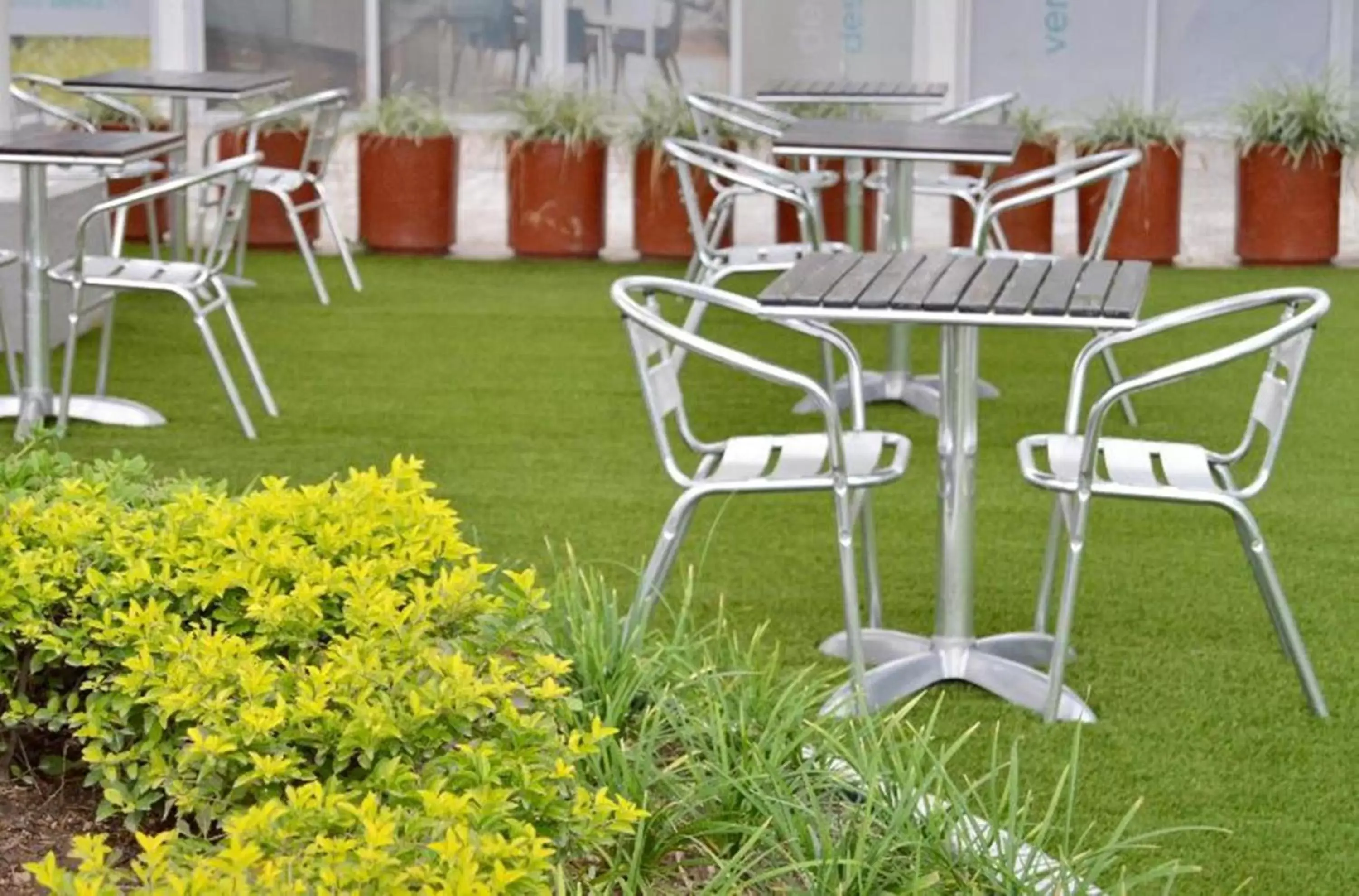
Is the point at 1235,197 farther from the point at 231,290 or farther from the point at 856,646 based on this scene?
the point at 856,646

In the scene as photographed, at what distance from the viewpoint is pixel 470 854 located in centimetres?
256

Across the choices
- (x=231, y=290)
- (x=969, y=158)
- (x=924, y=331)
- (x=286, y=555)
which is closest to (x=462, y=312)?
(x=231, y=290)

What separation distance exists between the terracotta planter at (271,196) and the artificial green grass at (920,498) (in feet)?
2.60

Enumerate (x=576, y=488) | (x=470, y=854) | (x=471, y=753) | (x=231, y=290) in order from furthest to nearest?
(x=231, y=290), (x=576, y=488), (x=471, y=753), (x=470, y=854)

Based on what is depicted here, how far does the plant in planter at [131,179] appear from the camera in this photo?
1128cm

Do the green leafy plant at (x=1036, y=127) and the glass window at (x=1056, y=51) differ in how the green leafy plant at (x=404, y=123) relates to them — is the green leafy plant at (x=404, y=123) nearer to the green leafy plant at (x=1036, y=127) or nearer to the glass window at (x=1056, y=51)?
the green leafy plant at (x=1036, y=127)

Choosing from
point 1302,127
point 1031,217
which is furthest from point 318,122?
point 1302,127

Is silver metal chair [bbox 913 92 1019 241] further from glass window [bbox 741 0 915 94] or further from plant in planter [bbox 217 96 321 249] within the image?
glass window [bbox 741 0 915 94]

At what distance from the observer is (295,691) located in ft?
10.3

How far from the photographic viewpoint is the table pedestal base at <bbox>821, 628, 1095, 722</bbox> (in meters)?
4.82

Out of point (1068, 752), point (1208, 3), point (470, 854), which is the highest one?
point (1208, 3)

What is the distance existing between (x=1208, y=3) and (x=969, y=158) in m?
7.06

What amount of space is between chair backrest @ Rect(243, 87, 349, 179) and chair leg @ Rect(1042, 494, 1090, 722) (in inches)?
220

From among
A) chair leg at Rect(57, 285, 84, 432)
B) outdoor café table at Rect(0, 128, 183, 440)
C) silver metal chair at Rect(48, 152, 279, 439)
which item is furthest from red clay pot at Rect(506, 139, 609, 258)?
chair leg at Rect(57, 285, 84, 432)
